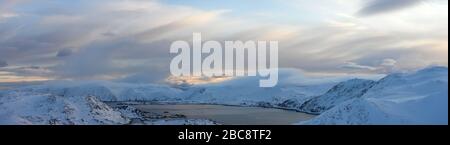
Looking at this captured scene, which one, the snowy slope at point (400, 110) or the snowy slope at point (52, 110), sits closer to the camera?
the snowy slope at point (400, 110)

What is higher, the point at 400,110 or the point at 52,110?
the point at 400,110

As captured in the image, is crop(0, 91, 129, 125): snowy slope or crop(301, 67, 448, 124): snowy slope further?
crop(0, 91, 129, 125): snowy slope

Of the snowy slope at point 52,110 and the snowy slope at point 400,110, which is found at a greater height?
the snowy slope at point 400,110

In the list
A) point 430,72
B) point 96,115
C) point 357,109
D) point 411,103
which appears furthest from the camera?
point 96,115

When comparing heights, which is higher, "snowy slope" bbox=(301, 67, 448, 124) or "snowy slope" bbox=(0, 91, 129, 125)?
"snowy slope" bbox=(301, 67, 448, 124)

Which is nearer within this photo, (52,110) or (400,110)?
(400,110)
